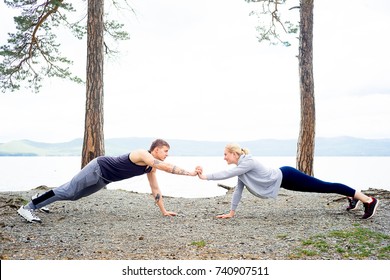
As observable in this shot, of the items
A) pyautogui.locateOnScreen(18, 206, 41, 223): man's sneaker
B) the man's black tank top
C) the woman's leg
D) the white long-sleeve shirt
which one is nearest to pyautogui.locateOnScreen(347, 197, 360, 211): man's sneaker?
the woman's leg

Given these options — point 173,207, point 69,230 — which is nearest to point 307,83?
point 173,207

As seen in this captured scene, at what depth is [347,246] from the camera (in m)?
5.09

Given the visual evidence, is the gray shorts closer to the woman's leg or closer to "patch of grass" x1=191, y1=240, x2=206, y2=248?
"patch of grass" x1=191, y1=240, x2=206, y2=248

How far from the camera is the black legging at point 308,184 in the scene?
6.25 metres

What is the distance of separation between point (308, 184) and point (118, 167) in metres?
2.89

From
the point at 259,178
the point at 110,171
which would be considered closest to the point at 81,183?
the point at 110,171

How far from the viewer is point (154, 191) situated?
6.80 metres

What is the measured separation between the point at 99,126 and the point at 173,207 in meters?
3.16

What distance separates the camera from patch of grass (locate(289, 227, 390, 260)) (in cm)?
480

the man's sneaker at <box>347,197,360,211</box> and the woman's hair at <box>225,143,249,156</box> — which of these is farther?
the man's sneaker at <box>347,197,360,211</box>

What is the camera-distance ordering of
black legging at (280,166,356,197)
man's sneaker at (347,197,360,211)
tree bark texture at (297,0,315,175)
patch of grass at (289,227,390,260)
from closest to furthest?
patch of grass at (289,227,390,260) → black legging at (280,166,356,197) → man's sneaker at (347,197,360,211) → tree bark texture at (297,0,315,175)

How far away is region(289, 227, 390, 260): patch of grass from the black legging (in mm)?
743

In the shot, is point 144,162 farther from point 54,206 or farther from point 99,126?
point 99,126

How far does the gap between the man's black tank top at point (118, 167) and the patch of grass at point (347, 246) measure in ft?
8.71
